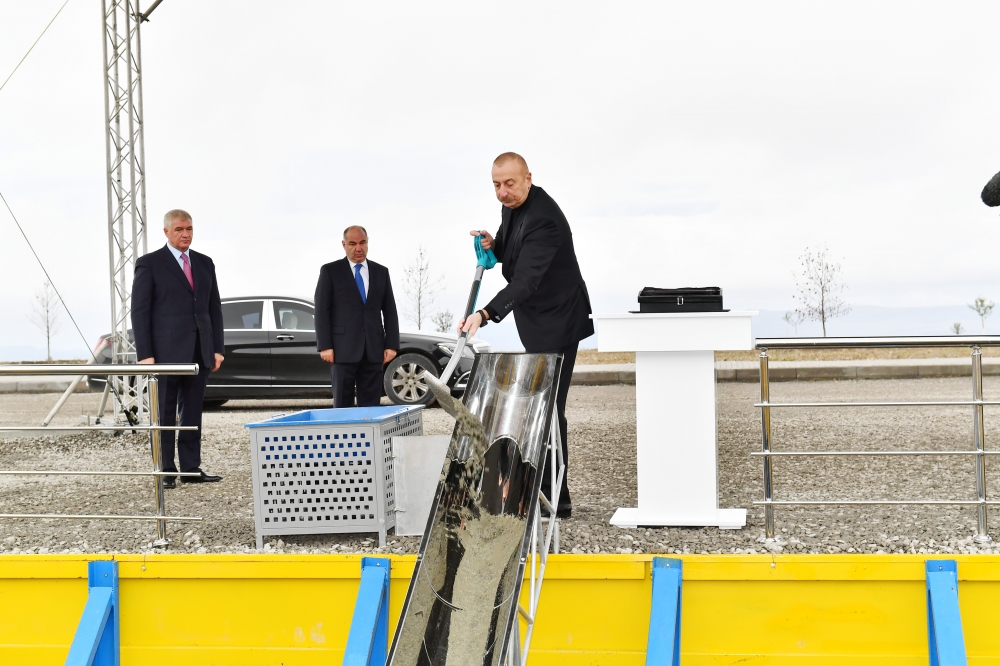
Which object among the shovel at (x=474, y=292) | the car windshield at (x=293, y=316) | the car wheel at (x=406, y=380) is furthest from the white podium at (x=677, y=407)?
the car windshield at (x=293, y=316)

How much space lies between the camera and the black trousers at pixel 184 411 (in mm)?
6234

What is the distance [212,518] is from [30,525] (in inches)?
44.0

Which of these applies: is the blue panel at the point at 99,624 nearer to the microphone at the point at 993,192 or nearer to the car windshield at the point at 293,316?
the microphone at the point at 993,192

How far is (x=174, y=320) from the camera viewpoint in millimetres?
6234

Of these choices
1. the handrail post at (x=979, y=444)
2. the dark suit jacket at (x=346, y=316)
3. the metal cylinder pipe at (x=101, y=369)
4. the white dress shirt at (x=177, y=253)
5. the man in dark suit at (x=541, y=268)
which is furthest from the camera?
the dark suit jacket at (x=346, y=316)

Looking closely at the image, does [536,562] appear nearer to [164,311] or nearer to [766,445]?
[766,445]

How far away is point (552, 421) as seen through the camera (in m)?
3.67

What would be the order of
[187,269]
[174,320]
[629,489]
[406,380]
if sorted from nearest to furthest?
[629,489], [174,320], [187,269], [406,380]

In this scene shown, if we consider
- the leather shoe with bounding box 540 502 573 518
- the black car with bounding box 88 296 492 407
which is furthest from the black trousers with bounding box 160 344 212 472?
the black car with bounding box 88 296 492 407

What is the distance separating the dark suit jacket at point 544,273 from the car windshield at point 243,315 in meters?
8.10

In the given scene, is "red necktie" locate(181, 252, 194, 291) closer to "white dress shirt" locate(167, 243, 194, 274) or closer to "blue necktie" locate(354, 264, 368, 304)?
"white dress shirt" locate(167, 243, 194, 274)

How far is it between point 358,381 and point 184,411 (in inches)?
44.9

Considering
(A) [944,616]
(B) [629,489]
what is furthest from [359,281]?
(A) [944,616]

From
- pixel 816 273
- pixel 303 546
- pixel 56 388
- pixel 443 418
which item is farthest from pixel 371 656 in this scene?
pixel 816 273
